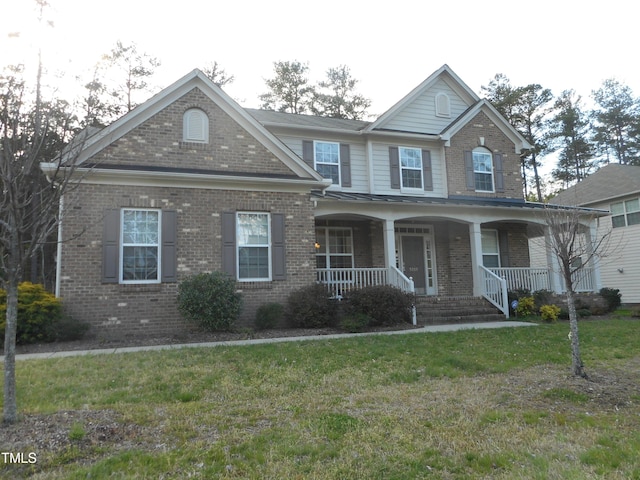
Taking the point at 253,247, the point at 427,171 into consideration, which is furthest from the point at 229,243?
the point at 427,171

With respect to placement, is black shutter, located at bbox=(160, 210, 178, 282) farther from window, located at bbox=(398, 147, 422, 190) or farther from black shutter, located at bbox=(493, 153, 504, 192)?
black shutter, located at bbox=(493, 153, 504, 192)

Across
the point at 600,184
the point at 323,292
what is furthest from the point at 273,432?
the point at 600,184

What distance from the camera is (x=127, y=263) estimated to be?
34.4 feet

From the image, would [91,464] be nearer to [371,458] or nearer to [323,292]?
[371,458]

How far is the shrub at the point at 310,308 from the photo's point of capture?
35.9ft

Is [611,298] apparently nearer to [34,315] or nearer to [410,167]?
[410,167]

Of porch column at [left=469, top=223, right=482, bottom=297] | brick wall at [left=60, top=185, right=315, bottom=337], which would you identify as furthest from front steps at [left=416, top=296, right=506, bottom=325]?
brick wall at [left=60, top=185, right=315, bottom=337]

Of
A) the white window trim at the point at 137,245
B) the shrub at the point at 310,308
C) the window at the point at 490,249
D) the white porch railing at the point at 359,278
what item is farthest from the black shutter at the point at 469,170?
the white window trim at the point at 137,245

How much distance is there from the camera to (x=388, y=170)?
15656 millimetres

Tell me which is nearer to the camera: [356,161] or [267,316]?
[267,316]

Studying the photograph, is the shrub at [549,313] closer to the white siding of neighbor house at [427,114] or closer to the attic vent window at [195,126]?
the white siding of neighbor house at [427,114]

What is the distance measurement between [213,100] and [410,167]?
24.3ft

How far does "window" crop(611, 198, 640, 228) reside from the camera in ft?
63.8

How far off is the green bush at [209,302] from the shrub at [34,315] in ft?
8.24
